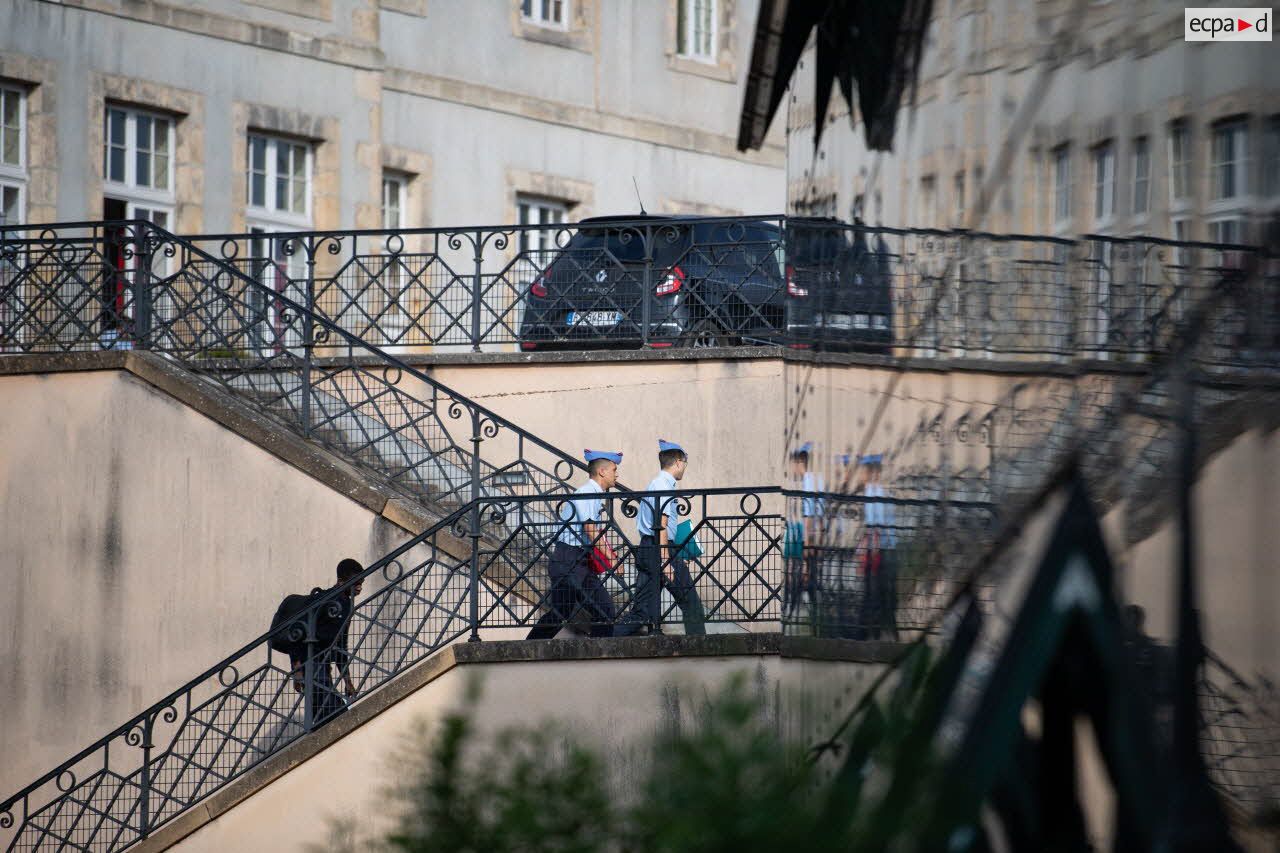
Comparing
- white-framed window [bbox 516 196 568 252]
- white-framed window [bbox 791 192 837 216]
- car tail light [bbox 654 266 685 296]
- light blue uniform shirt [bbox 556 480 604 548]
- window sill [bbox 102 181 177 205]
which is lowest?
light blue uniform shirt [bbox 556 480 604 548]

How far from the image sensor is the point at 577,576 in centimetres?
1119

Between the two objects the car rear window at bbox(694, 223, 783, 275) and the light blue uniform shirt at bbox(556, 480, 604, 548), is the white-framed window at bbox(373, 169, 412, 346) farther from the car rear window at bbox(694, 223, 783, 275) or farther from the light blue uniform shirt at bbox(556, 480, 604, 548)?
the light blue uniform shirt at bbox(556, 480, 604, 548)

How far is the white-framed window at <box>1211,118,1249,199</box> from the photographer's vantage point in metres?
0.74

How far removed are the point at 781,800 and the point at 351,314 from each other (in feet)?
Result: 53.2

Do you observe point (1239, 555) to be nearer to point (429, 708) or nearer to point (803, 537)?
point (803, 537)

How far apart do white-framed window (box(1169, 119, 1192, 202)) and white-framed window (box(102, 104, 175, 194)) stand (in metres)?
19.8

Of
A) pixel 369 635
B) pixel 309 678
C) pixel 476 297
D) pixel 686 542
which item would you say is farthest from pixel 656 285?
pixel 309 678

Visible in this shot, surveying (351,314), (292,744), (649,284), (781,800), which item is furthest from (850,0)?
(351,314)

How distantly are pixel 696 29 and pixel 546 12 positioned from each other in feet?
9.28

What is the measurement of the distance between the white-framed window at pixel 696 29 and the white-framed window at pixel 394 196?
503 centimetres

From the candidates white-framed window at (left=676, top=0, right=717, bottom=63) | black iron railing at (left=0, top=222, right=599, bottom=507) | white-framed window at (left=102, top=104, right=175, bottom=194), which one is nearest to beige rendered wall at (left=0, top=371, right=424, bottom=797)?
black iron railing at (left=0, top=222, right=599, bottom=507)

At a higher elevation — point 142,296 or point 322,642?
point 142,296

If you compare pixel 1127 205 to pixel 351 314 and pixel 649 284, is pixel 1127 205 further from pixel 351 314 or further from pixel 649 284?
pixel 351 314

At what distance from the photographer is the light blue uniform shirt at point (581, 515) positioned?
36.3 feet
